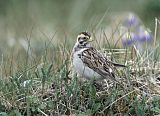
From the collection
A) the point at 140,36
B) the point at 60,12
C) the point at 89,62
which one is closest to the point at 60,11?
the point at 60,12

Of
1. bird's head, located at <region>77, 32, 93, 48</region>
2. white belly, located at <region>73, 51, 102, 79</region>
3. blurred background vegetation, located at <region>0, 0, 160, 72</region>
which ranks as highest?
blurred background vegetation, located at <region>0, 0, 160, 72</region>

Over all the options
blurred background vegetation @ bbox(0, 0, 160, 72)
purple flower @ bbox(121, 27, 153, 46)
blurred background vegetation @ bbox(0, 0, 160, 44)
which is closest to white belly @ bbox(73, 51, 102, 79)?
purple flower @ bbox(121, 27, 153, 46)

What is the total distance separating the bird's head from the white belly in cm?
24

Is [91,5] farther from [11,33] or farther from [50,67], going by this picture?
[50,67]

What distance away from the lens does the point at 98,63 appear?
8.01m

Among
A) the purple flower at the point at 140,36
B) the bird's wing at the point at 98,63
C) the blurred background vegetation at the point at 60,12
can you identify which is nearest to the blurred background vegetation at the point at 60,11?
the blurred background vegetation at the point at 60,12

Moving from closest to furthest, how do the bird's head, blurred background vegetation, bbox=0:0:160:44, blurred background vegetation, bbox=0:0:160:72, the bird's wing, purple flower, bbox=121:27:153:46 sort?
the bird's wing, the bird's head, purple flower, bbox=121:27:153:46, blurred background vegetation, bbox=0:0:160:72, blurred background vegetation, bbox=0:0:160:44

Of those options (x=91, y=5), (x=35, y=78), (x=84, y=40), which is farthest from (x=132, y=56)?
(x=91, y=5)

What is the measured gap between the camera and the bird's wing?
7.87 meters

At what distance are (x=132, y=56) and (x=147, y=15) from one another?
8.59 metres

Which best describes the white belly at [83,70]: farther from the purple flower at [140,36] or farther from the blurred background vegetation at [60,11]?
the blurred background vegetation at [60,11]

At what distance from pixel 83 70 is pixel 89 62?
0.46 ft

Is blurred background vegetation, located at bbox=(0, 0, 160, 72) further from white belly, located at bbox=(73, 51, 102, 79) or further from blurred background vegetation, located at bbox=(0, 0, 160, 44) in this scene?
white belly, located at bbox=(73, 51, 102, 79)

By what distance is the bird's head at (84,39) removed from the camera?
27.1 ft
